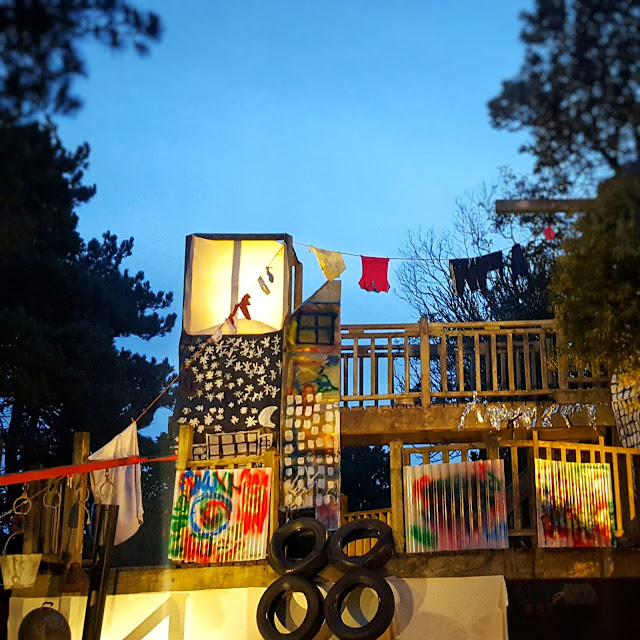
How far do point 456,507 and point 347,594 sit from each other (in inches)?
60.7

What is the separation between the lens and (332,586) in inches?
383

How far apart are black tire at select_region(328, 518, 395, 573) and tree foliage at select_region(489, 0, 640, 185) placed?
5.01 meters

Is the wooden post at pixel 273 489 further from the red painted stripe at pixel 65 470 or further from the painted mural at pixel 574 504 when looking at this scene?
the painted mural at pixel 574 504

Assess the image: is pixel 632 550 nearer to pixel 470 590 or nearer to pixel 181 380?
pixel 470 590

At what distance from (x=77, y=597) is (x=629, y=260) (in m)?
7.21

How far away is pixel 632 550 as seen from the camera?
9.89 metres

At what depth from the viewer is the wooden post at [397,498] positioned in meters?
10.1

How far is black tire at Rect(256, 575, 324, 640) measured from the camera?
9.55 m

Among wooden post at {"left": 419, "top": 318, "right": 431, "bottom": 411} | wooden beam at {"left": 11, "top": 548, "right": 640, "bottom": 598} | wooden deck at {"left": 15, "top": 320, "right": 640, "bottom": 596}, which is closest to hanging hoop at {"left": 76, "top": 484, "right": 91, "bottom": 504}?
wooden deck at {"left": 15, "top": 320, "right": 640, "bottom": 596}

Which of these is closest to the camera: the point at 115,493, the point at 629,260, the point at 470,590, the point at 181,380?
the point at 629,260

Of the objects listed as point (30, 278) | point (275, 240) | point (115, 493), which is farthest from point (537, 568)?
point (30, 278)

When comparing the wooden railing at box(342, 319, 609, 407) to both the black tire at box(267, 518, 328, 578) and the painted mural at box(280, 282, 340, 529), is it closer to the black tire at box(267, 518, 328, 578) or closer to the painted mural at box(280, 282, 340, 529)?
the painted mural at box(280, 282, 340, 529)

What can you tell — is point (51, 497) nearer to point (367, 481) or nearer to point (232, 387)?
point (232, 387)

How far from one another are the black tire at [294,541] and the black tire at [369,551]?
133 mm
